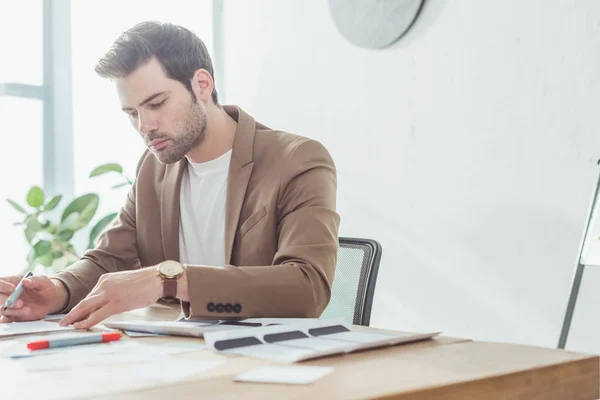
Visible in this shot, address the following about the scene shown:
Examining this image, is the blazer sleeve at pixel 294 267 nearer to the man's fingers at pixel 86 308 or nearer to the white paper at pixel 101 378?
the man's fingers at pixel 86 308

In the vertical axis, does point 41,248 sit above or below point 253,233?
below

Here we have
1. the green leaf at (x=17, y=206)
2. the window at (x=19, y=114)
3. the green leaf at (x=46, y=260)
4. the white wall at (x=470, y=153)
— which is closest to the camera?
the white wall at (x=470, y=153)

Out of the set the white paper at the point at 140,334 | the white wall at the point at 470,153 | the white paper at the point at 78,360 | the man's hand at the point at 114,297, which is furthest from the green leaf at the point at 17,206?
the white paper at the point at 78,360

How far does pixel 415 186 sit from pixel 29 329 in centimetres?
188

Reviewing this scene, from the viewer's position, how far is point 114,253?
1924mm

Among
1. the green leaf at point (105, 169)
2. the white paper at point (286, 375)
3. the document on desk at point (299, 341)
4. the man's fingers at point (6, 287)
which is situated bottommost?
the man's fingers at point (6, 287)

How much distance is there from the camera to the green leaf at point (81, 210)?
3346 mm

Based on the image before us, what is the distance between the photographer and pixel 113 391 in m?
0.74

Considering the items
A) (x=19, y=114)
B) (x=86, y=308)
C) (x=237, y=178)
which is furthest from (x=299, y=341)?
(x=19, y=114)

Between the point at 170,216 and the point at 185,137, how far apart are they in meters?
0.20

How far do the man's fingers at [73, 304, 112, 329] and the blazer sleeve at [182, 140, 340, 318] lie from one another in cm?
15

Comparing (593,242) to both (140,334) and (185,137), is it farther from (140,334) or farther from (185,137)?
(140,334)

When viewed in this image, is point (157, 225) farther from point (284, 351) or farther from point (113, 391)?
point (113, 391)

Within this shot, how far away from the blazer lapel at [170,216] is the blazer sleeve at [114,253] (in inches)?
4.8
